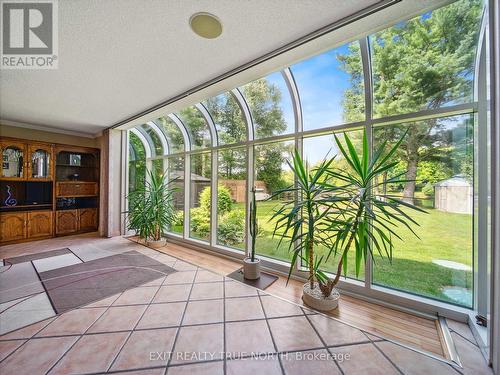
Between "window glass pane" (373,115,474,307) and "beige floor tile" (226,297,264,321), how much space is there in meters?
1.45

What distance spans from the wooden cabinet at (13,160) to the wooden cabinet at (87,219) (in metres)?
1.31

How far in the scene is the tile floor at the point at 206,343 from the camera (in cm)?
140

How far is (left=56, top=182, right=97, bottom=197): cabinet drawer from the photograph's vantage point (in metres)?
4.72

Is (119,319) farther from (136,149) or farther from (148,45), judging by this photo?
(136,149)

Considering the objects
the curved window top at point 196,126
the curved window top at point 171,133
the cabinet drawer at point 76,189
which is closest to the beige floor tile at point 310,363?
the curved window top at point 196,126

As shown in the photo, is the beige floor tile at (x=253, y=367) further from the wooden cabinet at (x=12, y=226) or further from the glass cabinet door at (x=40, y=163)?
the glass cabinet door at (x=40, y=163)

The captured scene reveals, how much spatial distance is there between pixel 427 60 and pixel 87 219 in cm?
692

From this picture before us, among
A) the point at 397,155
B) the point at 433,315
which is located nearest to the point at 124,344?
the point at 433,315

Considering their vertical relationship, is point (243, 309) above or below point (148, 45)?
below

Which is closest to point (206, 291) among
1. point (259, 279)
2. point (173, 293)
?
point (173, 293)

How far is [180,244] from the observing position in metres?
4.34

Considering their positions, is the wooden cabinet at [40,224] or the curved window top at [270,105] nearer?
the curved window top at [270,105]

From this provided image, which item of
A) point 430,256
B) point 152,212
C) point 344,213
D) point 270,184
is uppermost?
point 270,184

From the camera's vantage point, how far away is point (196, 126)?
409 cm
